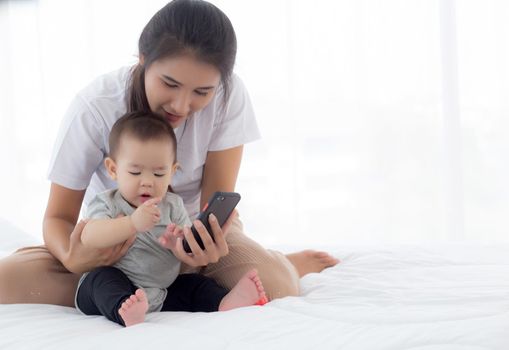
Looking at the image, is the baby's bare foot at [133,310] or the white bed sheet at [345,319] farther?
the baby's bare foot at [133,310]

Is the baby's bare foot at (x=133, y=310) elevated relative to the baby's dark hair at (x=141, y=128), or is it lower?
lower

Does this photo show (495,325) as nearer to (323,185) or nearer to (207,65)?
(207,65)

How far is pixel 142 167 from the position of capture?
148 centimetres

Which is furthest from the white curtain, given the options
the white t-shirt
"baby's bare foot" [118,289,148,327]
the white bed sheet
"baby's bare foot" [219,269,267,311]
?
"baby's bare foot" [118,289,148,327]

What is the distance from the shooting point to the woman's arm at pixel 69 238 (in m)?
1.47

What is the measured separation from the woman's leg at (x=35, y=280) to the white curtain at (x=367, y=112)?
1.68 m

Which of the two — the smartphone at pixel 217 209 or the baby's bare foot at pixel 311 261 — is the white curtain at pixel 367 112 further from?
the smartphone at pixel 217 209

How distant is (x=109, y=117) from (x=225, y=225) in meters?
0.40

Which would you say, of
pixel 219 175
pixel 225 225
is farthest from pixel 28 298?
pixel 219 175

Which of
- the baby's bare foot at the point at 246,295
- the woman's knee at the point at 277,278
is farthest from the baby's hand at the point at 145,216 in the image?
the woman's knee at the point at 277,278

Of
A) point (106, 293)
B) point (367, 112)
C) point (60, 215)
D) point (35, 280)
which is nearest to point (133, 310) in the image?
point (106, 293)

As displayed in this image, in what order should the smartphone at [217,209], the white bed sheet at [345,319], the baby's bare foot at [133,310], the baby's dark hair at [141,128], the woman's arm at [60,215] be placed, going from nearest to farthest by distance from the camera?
the white bed sheet at [345,319] → the baby's bare foot at [133,310] → the smartphone at [217,209] → the baby's dark hair at [141,128] → the woman's arm at [60,215]

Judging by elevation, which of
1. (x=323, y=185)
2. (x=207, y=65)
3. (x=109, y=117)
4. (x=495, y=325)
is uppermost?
(x=207, y=65)

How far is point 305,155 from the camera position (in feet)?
10.4
